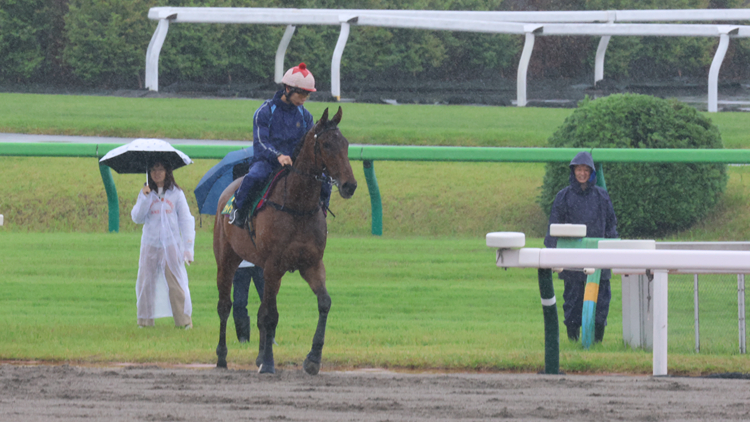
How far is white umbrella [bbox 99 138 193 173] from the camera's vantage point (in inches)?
313

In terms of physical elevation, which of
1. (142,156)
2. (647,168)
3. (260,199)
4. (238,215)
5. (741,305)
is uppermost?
(142,156)

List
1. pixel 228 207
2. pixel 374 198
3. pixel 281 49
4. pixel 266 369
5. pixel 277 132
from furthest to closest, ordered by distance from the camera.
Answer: pixel 281 49
pixel 374 198
pixel 228 207
pixel 277 132
pixel 266 369

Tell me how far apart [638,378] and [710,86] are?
15.3m

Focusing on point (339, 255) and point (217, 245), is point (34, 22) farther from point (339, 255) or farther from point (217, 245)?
point (217, 245)

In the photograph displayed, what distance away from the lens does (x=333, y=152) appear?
5762 millimetres

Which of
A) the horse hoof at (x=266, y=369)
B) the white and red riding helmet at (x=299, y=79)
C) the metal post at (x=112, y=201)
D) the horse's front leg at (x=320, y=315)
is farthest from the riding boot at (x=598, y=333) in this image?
the metal post at (x=112, y=201)

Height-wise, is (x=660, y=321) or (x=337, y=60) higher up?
(x=337, y=60)

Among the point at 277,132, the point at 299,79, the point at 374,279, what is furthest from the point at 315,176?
the point at 374,279

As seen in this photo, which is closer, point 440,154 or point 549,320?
point 549,320

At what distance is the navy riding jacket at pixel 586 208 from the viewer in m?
7.52

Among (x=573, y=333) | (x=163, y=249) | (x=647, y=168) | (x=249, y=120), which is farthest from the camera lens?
(x=249, y=120)

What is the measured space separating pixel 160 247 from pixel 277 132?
2.25 m

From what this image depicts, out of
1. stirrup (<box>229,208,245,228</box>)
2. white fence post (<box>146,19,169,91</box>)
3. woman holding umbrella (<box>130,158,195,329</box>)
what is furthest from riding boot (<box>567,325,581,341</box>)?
white fence post (<box>146,19,169,91</box>)

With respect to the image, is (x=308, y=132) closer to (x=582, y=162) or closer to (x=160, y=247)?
(x=582, y=162)
